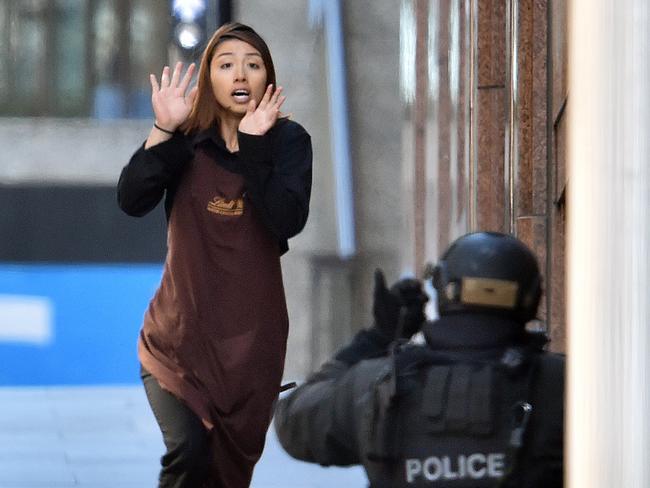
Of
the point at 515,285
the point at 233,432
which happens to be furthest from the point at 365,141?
the point at 515,285

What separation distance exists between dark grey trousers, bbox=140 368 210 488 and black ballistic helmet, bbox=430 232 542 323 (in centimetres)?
180

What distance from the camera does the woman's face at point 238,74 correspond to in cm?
573

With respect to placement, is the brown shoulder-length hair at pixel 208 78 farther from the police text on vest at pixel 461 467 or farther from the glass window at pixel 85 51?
the glass window at pixel 85 51

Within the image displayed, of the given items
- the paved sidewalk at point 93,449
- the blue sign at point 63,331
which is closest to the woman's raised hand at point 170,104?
the paved sidewalk at point 93,449

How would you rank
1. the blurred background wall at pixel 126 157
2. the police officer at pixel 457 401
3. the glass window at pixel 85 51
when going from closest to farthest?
the police officer at pixel 457 401 → the blurred background wall at pixel 126 157 → the glass window at pixel 85 51

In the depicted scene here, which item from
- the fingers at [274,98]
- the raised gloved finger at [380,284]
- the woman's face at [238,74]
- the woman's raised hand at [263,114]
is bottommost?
the raised gloved finger at [380,284]

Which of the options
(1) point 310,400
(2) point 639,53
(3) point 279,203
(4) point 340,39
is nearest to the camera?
(2) point 639,53

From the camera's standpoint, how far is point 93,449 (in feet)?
32.9

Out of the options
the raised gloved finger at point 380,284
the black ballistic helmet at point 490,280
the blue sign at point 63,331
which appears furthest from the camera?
the blue sign at point 63,331

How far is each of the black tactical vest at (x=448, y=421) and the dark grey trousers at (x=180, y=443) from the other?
6.10ft

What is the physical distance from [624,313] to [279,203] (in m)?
2.57

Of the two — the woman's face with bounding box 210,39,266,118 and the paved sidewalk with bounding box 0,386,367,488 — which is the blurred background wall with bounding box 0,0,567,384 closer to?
the paved sidewalk with bounding box 0,386,367,488

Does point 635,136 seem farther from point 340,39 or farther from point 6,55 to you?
point 6,55

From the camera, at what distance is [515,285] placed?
3818 millimetres
